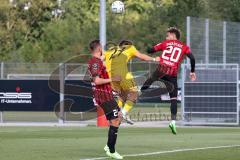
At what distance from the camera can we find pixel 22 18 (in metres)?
78.9

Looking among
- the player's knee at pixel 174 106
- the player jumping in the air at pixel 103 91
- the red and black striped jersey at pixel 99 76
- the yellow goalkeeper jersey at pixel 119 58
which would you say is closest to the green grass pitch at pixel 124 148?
the player jumping in the air at pixel 103 91

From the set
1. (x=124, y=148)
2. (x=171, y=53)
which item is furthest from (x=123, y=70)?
(x=124, y=148)

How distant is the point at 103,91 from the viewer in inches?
580

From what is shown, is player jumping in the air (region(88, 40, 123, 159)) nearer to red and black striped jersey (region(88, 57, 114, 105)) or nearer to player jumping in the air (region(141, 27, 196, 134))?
red and black striped jersey (region(88, 57, 114, 105))

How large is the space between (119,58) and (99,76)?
6411 millimetres

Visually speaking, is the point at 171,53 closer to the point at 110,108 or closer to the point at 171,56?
the point at 171,56

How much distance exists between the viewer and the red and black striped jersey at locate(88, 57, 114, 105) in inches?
572

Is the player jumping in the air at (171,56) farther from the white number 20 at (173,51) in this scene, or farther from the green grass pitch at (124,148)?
the green grass pitch at (124,148)

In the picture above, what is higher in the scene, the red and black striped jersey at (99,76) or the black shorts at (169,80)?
the red and black striped jersey at (99,76)

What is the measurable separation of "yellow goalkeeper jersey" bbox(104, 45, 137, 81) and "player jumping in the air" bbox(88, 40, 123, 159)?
5175 mm

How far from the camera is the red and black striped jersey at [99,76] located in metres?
14.5

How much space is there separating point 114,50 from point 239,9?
30571 mm

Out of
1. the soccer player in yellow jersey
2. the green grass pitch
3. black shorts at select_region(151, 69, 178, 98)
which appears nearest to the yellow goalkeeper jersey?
the soccer player in yellow jersey

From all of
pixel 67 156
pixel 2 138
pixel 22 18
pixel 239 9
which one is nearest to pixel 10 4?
pixel 22 18
